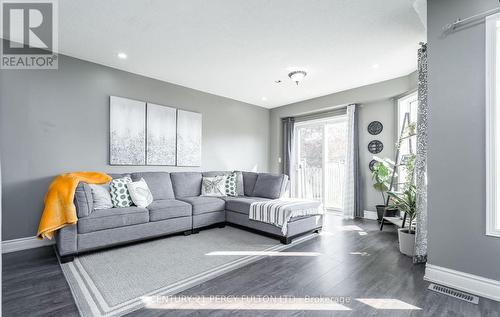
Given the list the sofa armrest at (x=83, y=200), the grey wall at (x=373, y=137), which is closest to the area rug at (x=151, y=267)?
the sofa armrest at (x=83, y=200)

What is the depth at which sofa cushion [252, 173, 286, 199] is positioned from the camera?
14.7ft

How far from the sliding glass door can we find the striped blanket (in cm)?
202

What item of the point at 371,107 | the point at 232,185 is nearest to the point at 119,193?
the point at 232,185

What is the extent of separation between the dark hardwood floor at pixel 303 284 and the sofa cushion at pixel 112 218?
1.59 feet

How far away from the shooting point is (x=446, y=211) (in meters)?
2.35

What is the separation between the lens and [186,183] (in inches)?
179

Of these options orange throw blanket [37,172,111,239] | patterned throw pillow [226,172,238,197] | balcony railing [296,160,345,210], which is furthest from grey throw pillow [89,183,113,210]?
balcony railing [296,160,345,210]

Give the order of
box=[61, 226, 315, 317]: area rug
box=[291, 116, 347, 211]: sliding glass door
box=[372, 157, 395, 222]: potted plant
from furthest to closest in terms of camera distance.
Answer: box=[291, 116, 347, 211]: sliding glass door
box=[372, 157, 395, 222]: potted plant
box=[61, 226, 315, 317]: area rug

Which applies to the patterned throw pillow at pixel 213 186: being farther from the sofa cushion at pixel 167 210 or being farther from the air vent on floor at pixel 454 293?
the air vent on floor at pixel 454 293

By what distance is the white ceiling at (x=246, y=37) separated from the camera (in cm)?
257

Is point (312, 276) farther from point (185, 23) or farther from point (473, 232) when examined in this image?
point (185, 23)

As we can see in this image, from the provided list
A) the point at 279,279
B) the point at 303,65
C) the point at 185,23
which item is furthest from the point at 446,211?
the point at 185,23

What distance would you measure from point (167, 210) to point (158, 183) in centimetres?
74

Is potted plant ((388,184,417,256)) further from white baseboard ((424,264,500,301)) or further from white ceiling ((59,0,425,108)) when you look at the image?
white ceiling ((59,0,425,108))
